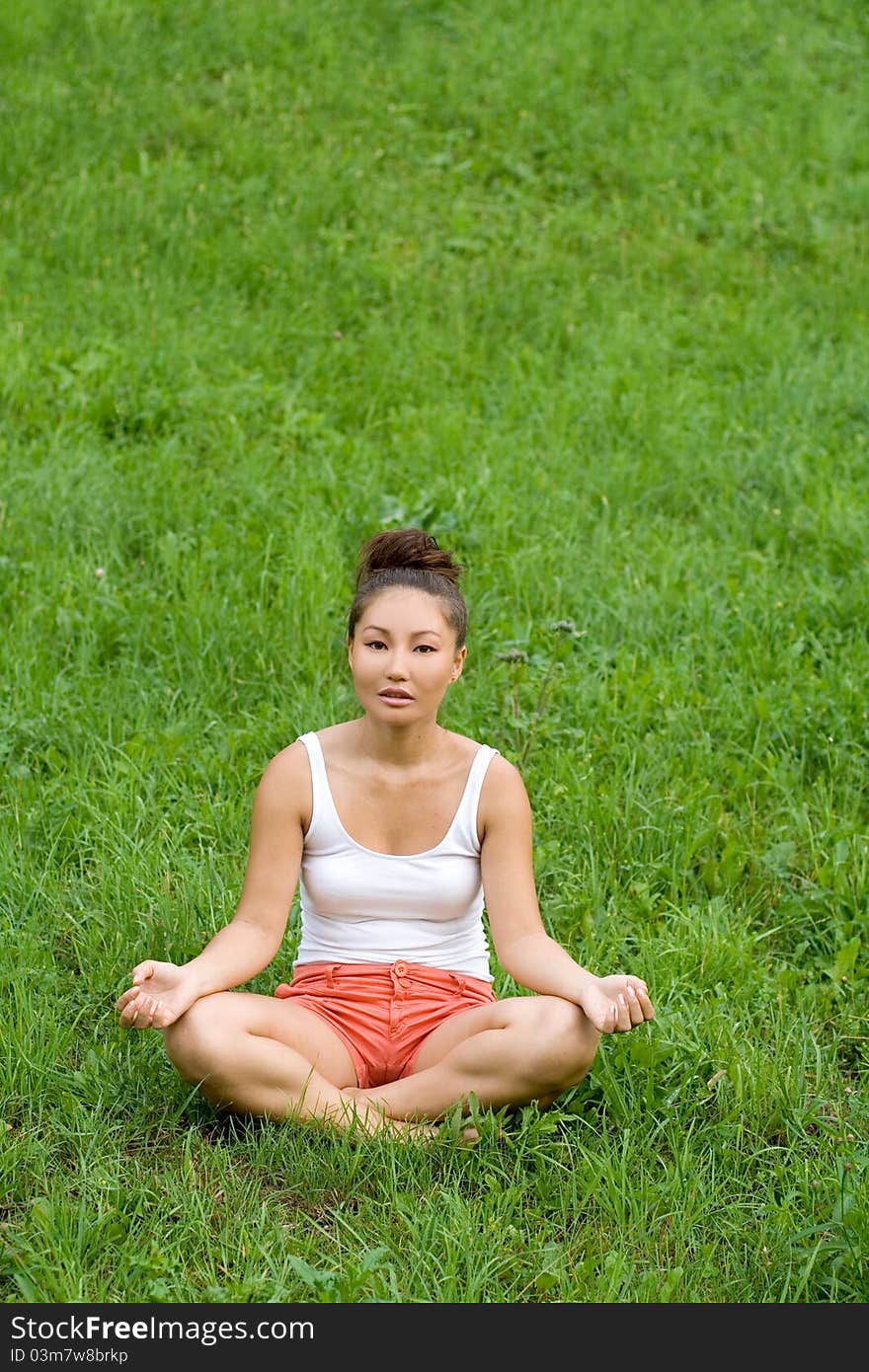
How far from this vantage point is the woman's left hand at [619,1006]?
2.94 meters

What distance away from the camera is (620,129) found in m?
9.29

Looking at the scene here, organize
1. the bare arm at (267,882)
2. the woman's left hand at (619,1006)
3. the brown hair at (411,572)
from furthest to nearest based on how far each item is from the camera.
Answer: the brown hair at (411,572)
the bare arm at (267,882)
the woman's left hand at (619,1006)

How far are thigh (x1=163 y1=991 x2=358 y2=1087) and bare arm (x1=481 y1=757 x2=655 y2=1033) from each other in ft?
1.42

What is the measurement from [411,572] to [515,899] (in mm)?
767

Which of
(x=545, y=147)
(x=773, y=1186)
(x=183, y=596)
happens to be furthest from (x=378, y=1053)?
(x=545, y=147)

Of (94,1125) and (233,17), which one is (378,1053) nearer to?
(94,1125)

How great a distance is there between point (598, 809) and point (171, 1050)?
5.51 feet

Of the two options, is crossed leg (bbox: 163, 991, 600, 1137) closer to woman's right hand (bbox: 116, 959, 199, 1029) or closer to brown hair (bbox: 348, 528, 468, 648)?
woman's right hand (bbox: 116, 959, 199, 1029)

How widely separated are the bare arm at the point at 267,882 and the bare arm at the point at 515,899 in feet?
1.39

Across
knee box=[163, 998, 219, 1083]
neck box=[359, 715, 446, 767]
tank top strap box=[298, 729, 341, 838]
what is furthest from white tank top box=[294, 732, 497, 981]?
knee box=[163, 998, 219, 1083]

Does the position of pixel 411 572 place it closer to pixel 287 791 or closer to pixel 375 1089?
pixel 287 791

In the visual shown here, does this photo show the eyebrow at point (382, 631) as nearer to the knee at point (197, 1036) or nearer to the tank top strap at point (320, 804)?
the tank top strap at point (320, 804)

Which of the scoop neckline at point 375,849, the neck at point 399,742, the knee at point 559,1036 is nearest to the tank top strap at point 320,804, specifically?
the scoop neckline at point 375,849

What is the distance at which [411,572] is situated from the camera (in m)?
3.31
